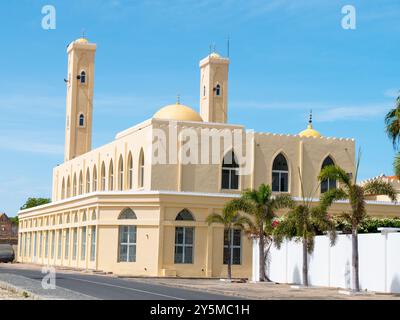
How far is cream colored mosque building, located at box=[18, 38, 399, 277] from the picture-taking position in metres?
46.9

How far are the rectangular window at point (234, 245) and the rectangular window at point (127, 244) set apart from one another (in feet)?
18.2

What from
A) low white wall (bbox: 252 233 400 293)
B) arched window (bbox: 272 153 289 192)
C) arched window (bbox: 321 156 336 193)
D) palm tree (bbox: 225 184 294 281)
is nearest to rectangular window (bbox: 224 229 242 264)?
low white wall (bbox: 252 233 400 293)

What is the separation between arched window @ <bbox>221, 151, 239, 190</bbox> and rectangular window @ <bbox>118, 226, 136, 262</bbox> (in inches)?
335

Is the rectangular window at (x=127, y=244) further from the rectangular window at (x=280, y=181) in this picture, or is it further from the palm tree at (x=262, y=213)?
the rectangular window at (x=280, y=181)

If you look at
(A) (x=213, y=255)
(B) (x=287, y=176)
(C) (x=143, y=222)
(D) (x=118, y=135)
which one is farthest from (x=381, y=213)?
(D) (x=118, y=135)

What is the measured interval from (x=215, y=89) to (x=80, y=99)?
42.0 feet

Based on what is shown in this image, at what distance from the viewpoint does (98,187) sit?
64062mm

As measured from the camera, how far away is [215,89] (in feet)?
246

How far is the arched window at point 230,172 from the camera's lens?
53.4 m

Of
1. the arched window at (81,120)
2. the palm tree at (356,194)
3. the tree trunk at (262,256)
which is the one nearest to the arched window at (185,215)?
the tree trunk at (262,256)

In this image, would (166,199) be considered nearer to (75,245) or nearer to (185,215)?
(185,215)

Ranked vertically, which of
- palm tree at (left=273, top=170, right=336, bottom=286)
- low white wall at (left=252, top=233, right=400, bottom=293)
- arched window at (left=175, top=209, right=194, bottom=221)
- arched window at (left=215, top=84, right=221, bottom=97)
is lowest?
low white wall at (left=252, top=233, right=400, bottom=293)

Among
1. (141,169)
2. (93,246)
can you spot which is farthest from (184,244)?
(141,169)

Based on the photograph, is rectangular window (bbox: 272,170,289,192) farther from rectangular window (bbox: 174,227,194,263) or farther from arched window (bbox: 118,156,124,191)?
arched window (bbox: 118,156,124,191)
